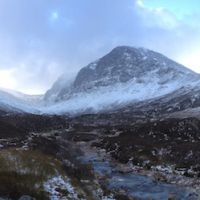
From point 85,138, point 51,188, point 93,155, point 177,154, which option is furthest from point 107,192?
point 85,138

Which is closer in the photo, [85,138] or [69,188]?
[69,188]

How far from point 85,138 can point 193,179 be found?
158 feet

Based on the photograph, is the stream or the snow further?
the stream

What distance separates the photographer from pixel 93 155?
6341 cm

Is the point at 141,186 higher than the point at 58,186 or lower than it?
lower

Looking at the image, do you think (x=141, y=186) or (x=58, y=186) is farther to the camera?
(x=141, y=186)

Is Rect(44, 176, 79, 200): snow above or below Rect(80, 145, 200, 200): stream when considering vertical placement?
above

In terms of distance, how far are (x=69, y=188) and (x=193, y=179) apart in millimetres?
14355

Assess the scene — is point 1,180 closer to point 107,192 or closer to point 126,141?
point 107,192

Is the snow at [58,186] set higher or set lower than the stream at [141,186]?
higher

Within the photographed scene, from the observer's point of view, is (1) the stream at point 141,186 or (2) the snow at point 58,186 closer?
(2) the snow at point 58,186

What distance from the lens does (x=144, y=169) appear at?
164 feet

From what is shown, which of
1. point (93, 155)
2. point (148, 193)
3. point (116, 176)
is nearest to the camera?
point (148, 193)

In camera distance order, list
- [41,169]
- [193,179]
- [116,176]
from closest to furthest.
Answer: [41,169] → [193,179] → [116,176]
